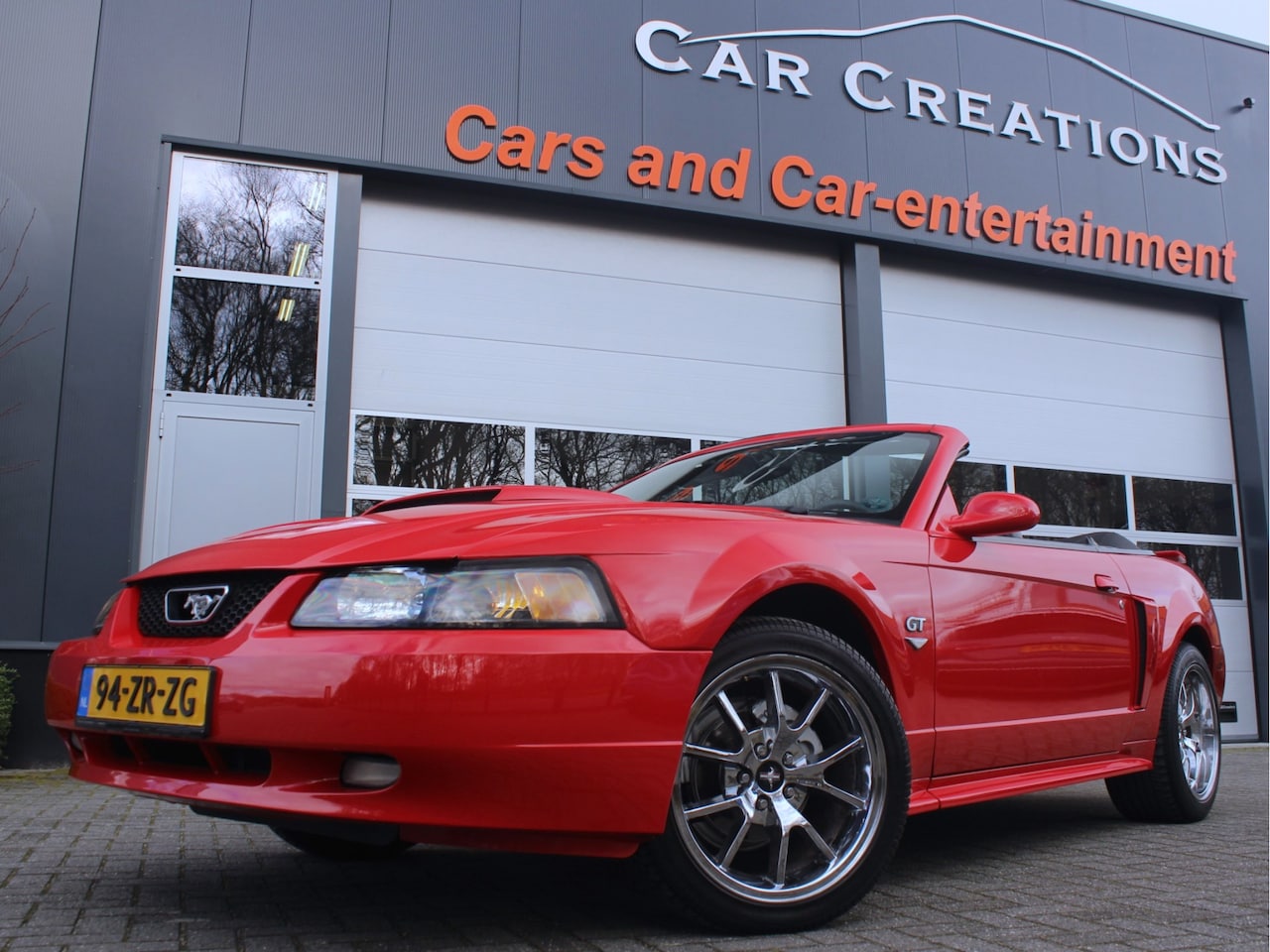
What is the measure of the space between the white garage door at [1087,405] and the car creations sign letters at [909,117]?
540 mm

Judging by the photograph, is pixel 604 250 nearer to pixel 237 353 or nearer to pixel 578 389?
pixel 578 389

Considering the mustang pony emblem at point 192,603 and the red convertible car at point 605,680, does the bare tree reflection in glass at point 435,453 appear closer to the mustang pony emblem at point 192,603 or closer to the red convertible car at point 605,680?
the red convertible car at point 605,680

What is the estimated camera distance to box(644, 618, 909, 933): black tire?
2.33 meters

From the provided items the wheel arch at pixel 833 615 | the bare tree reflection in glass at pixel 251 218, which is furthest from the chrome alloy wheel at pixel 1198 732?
the bare tree reflection in glass at pixel 251 218

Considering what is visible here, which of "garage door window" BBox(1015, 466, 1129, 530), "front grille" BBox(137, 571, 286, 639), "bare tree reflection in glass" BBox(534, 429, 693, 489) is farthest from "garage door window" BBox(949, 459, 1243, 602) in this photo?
"front grille" BBox(137, 571, 286, 639)

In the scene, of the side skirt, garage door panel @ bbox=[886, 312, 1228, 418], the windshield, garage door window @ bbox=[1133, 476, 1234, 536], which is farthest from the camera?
garage door window @ bbox=[1133, 476, 1234, 536]

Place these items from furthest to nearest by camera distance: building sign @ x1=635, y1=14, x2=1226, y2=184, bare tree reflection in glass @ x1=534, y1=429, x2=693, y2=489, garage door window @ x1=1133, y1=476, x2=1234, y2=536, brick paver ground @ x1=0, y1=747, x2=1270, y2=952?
1. garage door window @ x1=1133, y1=476, x2=1234, y2=536
2. building sign @ x1=635, y1=14, x2=1226, y2=184
3. bare tree reflection in glass @ x1=534, y1=429, x2=693, y2=489
4. brick paver ground @ x1=0, y1=747, x2=1270, y2=952

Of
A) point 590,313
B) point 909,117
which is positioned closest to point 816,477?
point 590,313

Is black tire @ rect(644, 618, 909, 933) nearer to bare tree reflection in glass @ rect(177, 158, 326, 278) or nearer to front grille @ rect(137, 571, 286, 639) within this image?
front grille @ rect(137, 571, 286, 639)

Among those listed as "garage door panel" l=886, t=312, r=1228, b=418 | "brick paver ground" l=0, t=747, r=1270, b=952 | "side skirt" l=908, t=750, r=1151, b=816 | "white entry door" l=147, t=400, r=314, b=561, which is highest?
"garage door panel" l=886, t=312, r=1228, b=418

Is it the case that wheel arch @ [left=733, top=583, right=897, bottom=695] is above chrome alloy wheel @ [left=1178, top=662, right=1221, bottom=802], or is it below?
above

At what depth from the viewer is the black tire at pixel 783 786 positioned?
7.64 ft

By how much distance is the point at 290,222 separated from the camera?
793cm

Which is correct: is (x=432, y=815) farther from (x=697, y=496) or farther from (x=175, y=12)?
(x=175, y=12)
